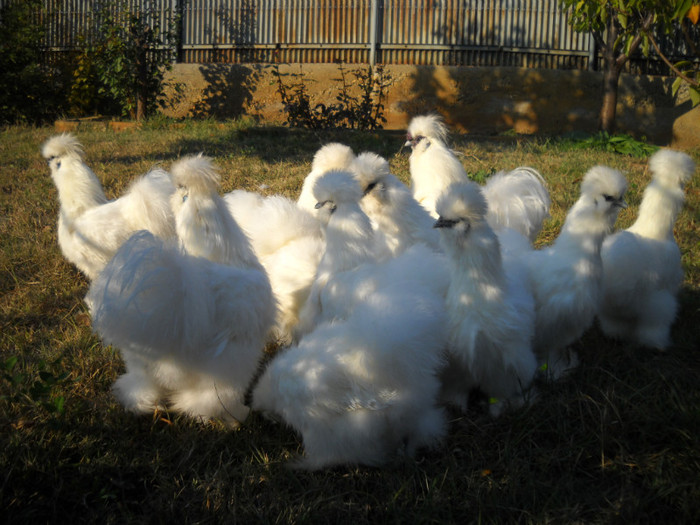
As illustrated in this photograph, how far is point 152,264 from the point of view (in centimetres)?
262

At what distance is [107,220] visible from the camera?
4832 mm

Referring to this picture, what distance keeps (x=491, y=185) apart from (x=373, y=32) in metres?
8.11

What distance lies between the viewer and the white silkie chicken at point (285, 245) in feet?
13.3

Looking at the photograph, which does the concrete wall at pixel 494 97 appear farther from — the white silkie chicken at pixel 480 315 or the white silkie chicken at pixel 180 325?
the white silkie chicken at pixel 180 325

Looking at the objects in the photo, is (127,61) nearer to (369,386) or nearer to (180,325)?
(180,325)

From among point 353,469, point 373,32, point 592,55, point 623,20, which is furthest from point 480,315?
point 592,55

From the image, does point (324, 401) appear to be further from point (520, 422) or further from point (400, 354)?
point (520, 422)

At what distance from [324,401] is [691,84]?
2.35 metres

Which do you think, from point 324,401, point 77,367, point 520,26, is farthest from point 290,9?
point 324,401

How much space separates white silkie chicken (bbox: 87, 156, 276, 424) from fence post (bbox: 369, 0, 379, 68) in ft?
30.7

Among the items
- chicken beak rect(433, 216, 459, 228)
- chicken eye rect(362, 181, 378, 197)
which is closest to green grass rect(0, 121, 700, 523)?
chicken beak rect(433, 216, 459, 228)

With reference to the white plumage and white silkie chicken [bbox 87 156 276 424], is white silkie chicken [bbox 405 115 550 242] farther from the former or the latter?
white silkie chicken [bbox 87 156 276 424]

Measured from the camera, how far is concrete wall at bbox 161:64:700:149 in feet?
38.0

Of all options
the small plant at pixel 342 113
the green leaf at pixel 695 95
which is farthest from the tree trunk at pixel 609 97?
the green leaf at pixel 695 95
